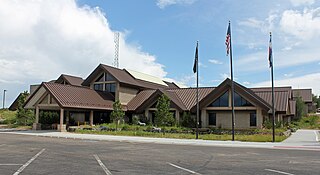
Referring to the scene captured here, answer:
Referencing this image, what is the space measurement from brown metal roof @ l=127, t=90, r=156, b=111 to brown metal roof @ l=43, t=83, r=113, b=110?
2.81 metres

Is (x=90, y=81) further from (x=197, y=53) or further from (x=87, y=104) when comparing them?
(x=197, y=53)

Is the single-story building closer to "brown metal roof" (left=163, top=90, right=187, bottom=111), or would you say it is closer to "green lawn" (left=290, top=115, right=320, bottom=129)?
"brown metal roof" (left=163, top=90, right=187, bottom=111)

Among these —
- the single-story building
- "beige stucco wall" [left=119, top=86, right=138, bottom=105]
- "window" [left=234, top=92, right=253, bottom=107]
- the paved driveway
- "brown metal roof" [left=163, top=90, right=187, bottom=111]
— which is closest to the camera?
the paved driveway

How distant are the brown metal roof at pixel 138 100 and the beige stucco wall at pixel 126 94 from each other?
1.88ft

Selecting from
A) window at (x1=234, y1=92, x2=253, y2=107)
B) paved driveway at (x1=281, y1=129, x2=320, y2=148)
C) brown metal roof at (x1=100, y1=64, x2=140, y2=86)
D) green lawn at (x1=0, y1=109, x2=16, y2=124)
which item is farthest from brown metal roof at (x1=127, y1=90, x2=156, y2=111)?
green lawn at (x1=0, y1=109, x2=16, y2=124)

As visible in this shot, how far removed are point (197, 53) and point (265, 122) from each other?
44.3 feet

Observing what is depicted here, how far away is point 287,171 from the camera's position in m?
10.8

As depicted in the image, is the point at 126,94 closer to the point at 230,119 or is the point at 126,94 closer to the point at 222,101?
the point at 222,101

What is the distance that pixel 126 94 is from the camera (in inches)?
1817

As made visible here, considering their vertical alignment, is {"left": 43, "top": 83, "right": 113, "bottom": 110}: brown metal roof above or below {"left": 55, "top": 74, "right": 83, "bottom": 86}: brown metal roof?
below

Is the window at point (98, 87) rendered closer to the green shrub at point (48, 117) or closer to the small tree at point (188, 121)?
the green shrub at point (48, 117)

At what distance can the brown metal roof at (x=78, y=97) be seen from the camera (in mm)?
35000

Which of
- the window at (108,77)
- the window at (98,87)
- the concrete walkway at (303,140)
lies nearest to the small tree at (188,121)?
the concrete walkway at (303,140)

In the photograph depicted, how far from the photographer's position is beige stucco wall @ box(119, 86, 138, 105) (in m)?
45.0
